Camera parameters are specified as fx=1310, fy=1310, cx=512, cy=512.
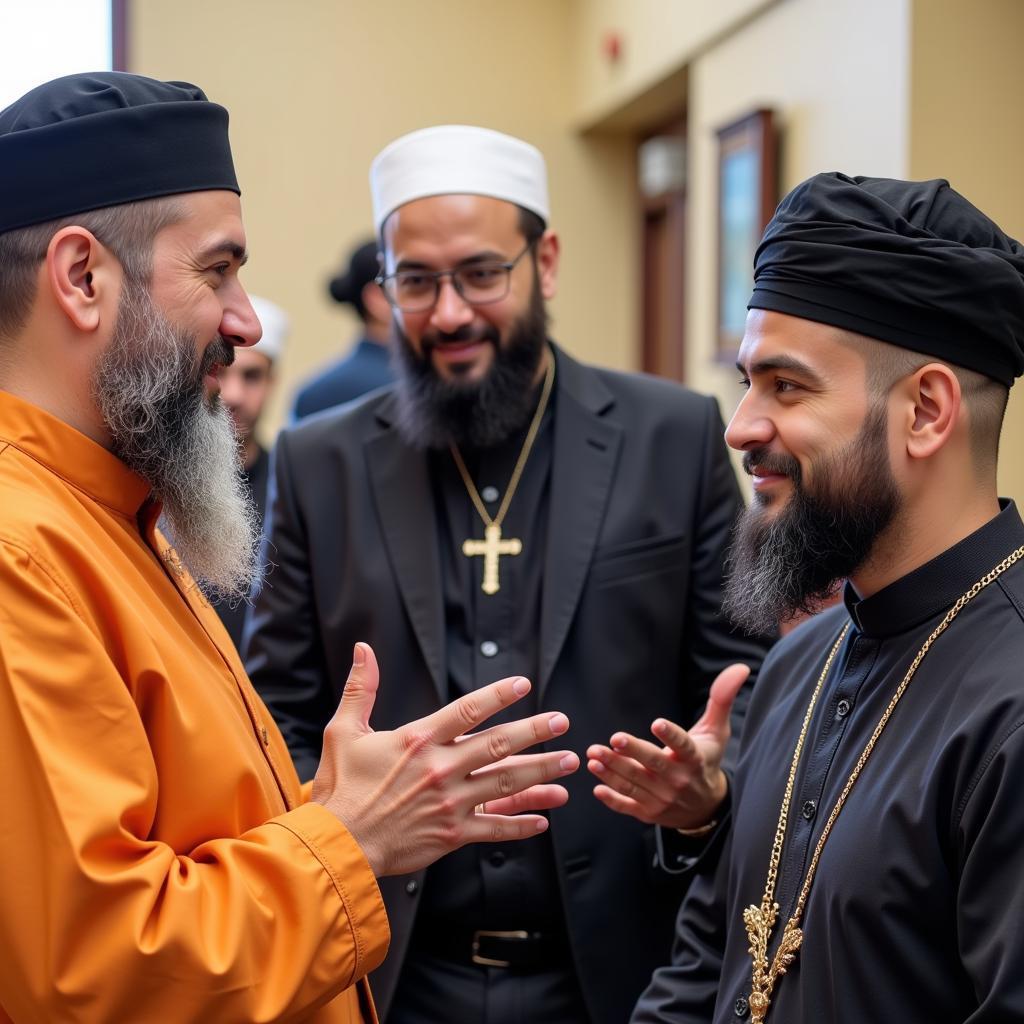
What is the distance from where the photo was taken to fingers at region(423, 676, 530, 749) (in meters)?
1.69

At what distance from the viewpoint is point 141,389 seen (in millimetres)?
1763

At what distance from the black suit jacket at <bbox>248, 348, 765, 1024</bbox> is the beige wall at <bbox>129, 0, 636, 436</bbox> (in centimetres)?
559

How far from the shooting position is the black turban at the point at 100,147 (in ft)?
5.67

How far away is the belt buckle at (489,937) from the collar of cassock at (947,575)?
3.48ft

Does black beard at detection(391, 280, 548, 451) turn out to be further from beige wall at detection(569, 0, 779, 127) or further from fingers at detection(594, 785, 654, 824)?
beige wall at detection(569, 0, 779, 127)

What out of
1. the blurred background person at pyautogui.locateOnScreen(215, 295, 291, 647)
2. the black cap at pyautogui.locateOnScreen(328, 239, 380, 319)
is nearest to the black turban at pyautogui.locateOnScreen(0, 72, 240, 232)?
the blurred background person at pyautogui.locateOnScreen(215, 295, 291, 647)

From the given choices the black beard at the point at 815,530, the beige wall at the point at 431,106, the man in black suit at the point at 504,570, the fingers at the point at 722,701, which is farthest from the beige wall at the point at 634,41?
the black beard at the point at 815,530

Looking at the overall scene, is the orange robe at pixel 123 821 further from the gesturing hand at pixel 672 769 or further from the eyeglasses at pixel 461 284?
the eyeglasses at pixel 461 284

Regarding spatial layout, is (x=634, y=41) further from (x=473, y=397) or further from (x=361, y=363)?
(x=473, y=397)

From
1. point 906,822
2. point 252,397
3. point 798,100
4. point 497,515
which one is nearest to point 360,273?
point 252,397

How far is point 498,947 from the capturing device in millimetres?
2496

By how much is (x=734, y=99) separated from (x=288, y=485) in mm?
4016

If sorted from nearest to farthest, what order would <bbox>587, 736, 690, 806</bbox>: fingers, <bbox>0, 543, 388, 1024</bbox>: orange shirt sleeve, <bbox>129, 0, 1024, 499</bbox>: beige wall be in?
<bbox>0, 543, 388, 1024</bbox>: orange shirt sleeve → <bbox>587, 736, 690, 806</bbox>: fingers → <bbox>129, 0, 1024, 499</bbox>: beige wall

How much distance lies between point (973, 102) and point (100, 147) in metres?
3.40
